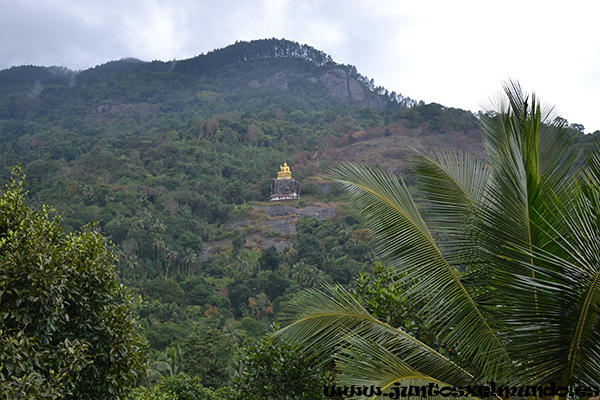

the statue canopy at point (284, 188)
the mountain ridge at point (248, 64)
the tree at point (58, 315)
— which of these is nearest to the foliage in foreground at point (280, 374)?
the tree at point (58, 315)

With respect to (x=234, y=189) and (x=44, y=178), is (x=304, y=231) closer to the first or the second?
(x=234, y=189)

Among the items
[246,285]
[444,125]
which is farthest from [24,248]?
[444,125]

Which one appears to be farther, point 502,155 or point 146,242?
point 146,242

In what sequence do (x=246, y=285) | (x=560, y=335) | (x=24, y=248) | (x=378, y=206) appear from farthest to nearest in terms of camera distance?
1. (x=246, y=285)
2. (x=24, y=248)
3. (x=378, y=206)
4. (x=560, y=335)

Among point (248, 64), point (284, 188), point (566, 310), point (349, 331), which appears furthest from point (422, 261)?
point (248, 64)

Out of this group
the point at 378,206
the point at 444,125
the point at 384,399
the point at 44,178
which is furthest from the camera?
the point at 444,125

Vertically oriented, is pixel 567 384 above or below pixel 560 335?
below

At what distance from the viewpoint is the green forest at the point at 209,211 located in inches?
228

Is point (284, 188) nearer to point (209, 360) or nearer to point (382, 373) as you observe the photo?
point (209, 360)

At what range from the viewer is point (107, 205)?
62625 millimetres

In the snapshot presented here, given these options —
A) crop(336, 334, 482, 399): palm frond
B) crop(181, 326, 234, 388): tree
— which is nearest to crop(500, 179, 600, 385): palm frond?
crop(336, 334, 482, 399): palm frond

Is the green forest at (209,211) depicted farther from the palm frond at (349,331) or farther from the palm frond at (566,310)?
the palm frond at (566,310)

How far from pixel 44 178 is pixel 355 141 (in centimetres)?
5487

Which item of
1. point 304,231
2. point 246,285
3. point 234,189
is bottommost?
point 246,285
